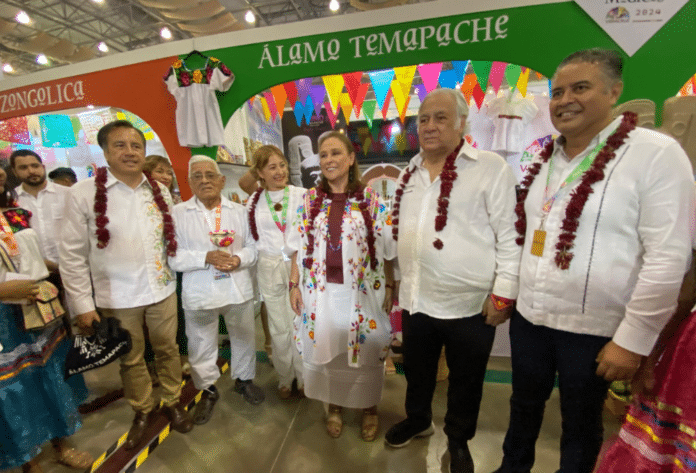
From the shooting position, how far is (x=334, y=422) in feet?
7.45

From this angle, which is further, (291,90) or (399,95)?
(399,95)

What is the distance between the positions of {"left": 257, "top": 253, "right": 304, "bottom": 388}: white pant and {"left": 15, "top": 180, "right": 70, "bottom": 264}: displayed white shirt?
2.06 m

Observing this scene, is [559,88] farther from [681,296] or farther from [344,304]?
[344,304]

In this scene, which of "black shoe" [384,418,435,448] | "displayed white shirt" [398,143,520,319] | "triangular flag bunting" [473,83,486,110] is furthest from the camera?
"triangular flag bunting" [473,83,486,110]

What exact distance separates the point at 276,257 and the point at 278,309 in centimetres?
42

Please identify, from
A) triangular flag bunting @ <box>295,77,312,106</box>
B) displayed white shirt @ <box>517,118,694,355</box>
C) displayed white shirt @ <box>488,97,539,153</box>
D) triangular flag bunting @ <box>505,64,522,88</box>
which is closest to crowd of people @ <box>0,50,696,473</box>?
displayed white shirt @ <box>517,118,694,355</box>

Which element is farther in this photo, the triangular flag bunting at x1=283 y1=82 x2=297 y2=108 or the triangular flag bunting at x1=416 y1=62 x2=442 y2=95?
the triangular flag bunting at x1=283 y1=82 x2=297 y2=108

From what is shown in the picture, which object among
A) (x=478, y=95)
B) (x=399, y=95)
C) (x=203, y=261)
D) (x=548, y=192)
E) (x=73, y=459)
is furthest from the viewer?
(x=478, y=95)

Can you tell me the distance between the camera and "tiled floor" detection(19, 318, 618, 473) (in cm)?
203

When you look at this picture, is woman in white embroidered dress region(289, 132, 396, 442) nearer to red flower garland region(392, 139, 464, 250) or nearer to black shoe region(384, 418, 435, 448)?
black shoe region(384, 418, 435, 448)

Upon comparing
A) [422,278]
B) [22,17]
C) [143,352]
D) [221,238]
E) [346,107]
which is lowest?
[143,352]

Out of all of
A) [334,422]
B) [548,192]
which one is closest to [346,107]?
[548,192]

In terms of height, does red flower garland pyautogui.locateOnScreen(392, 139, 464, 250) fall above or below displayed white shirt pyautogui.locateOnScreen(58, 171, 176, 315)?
above

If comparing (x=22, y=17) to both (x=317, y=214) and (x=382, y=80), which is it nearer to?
(x=382, y=80)
